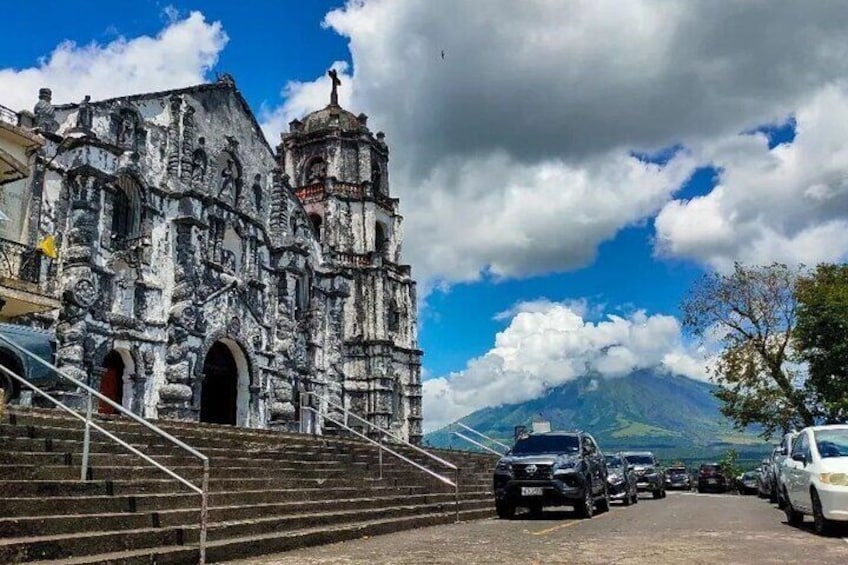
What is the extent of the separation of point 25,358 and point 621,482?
15.9 meters

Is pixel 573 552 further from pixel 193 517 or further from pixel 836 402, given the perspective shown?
pixel 836 402

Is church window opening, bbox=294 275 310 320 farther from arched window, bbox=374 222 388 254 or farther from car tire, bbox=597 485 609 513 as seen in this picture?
car tire, bbox=597 485 609 513

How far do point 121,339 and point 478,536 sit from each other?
1296 centimetres

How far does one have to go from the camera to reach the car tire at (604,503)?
58.6 ft

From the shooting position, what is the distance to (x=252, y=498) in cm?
1144

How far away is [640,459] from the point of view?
28.3 m

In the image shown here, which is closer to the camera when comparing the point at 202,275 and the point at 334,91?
the point at 202,275

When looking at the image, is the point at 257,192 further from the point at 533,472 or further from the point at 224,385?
the point at 533,472

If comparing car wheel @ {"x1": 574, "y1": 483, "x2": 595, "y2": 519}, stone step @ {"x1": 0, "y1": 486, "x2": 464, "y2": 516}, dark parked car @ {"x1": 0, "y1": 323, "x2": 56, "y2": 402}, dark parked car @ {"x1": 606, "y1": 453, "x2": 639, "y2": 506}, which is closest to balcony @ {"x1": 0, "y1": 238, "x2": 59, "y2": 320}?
dark parked car @ {"x1": 0, "y1": 323, "x2": 56, "y2": 402}

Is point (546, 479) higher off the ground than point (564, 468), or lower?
lower

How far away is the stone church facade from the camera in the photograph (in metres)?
19.7

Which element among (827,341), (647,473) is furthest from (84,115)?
(827,341)

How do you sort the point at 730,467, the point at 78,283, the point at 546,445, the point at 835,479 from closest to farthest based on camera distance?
the point at 835,479 → the point at 546,445 → the point at 78,283 → the point at 730,467

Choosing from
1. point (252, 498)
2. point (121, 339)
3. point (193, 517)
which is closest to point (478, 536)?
point (252, 498)
